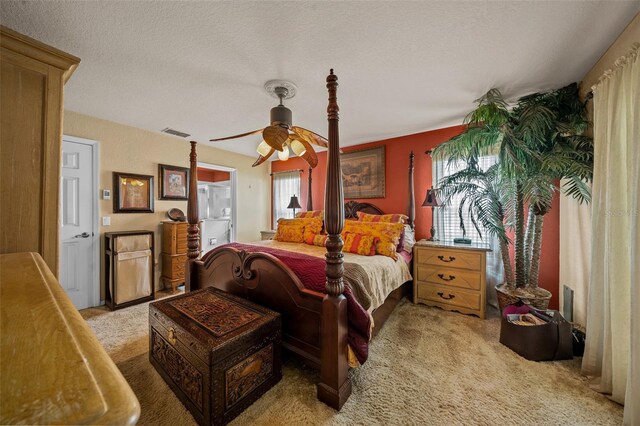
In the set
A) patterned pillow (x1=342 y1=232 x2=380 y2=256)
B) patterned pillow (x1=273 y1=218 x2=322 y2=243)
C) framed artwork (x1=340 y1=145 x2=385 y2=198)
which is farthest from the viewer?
framed artwork (x1=340 y1=145 x2=385 y2=198)

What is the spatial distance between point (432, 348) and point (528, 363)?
691mm

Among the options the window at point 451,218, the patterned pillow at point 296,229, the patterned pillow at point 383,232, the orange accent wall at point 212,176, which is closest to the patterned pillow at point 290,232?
the patterned pillow at point 296,229

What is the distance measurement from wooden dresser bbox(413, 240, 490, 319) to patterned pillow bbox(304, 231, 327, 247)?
1170 millimetres

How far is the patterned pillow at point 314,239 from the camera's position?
3073 millimetres

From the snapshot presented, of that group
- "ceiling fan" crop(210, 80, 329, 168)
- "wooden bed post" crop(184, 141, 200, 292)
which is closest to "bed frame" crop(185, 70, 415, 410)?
"wooden bed post" crop(184, 141, 200, 292)

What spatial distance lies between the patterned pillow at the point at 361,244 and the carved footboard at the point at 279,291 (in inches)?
40.8

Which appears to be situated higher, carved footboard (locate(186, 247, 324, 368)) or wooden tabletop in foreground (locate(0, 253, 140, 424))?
wooden tabletop in foreground (locate(0, 253, 140, 424))

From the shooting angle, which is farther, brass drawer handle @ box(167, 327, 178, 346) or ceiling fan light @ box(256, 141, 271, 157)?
ceiling fan light @ box(256, 141, 271, 157)

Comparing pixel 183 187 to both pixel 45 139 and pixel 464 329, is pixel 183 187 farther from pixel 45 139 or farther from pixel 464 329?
pixel 464 329

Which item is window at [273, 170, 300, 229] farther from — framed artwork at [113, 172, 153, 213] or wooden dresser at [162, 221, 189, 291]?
framed artwork at [113, 172, 153, 213]

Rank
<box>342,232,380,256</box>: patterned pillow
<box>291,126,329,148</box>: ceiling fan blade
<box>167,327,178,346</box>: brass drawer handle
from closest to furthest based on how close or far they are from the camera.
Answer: <box>167,327,178,346</box>: brass drawer handle, <box>291,126,329,148</box>: ceiling fan blade, <box>342,232,380,256</box>: patterned pillow

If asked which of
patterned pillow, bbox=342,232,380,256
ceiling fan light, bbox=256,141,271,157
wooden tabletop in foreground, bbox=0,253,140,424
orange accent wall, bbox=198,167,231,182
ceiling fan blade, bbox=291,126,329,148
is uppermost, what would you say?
orange accent wall, bbox=198,167,231,182

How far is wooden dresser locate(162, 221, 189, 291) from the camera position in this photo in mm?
3453

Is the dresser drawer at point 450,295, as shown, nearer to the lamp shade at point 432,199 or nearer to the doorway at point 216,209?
the lamp shade at point 432,199
